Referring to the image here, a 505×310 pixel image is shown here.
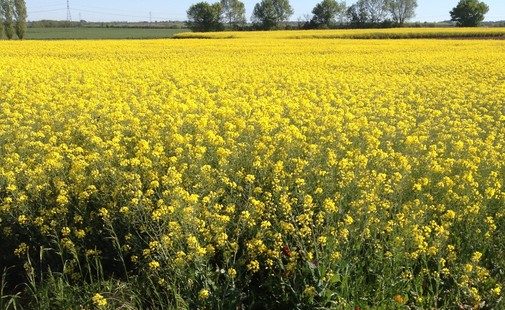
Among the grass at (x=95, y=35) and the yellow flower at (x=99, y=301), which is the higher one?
the yellow flower at (x=99, y=301)

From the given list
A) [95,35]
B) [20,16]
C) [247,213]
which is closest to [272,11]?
[95,35]

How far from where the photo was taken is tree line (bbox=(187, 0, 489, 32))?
75688 mm

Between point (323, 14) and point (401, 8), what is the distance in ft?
64.1

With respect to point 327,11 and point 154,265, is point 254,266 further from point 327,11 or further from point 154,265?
point 327,11

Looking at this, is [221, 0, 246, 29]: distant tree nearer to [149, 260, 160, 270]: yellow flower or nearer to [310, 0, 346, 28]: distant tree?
[310, 0, 346, 28]: distant tree

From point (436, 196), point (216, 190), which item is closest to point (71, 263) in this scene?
point (216, 190)

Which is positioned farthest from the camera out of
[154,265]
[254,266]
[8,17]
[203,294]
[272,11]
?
[272,11]

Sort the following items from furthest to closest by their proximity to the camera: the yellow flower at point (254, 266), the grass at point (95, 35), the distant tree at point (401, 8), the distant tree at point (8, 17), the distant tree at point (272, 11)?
the distant tree at point (401, 8) → the distant tree at point (272, 11) → the distant tree at point (8, 17) → the grass at point (95, 35) → the yellow flower at point (254, 266)

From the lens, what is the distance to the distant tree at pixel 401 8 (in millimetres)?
93188

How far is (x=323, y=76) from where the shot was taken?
14570 millimetres

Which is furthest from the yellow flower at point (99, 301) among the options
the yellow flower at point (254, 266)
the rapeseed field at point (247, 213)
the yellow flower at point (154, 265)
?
the yellow flower at point (254, 266)

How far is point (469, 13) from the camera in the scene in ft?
250

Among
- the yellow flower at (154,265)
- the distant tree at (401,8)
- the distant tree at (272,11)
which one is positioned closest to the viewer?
the yellow flower at (154,265)

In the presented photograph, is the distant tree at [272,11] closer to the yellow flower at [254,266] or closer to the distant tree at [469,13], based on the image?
the distant tree at [469,13]
